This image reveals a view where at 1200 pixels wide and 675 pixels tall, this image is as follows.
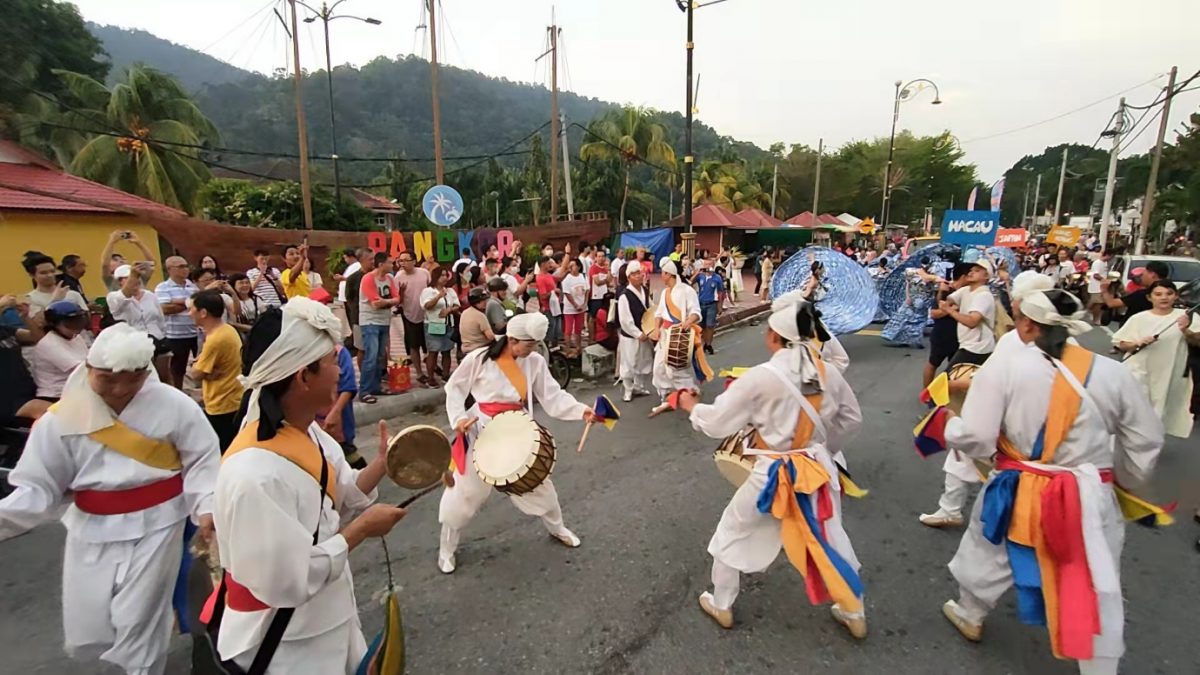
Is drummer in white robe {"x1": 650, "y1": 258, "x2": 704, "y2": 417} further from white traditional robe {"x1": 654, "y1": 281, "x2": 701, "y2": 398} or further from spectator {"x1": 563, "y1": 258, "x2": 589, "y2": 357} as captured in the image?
spectator {"x1": 563, "y1": 258, "x2": 589, "y2": 357}

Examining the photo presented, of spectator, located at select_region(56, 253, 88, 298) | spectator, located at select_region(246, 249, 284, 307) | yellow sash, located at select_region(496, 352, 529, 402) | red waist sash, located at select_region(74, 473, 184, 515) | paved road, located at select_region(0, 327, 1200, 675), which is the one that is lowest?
paved road, located at select_region(0, 327, 1200, 675)

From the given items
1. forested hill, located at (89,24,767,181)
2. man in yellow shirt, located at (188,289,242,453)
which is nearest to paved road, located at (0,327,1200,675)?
man in yellow shirt, located at (188,289,242,453)

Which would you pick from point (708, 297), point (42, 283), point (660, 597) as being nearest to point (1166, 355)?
point (660, 597)

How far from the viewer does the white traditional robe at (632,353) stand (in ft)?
25.7

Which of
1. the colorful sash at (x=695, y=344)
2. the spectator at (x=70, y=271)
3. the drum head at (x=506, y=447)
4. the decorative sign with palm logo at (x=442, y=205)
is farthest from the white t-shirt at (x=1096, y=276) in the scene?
the spectator at (x=70, y=271)

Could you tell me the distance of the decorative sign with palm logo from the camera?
45.4 ft

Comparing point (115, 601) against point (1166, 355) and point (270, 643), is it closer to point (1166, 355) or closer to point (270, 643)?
point (270, 643)

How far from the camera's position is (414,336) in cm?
804

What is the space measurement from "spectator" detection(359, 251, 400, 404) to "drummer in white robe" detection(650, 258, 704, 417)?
10.7ft

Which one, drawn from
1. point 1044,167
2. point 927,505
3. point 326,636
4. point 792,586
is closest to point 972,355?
point 927,505

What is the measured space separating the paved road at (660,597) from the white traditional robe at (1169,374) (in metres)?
1.40

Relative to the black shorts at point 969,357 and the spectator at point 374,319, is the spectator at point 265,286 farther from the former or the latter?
the black shorts at point 969,357

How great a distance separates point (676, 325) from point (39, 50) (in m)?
33.1

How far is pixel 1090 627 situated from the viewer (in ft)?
8.22
